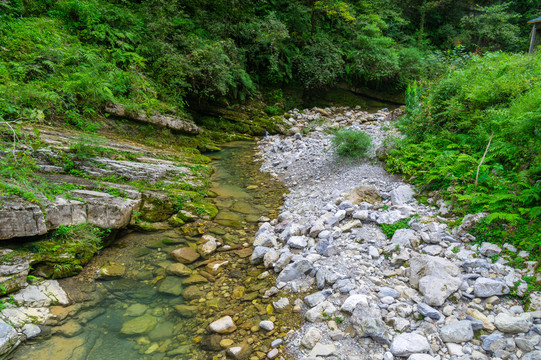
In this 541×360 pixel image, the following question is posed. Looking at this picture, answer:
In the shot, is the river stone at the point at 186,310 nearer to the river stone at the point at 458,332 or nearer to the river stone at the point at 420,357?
the river stone at the point at 420,357

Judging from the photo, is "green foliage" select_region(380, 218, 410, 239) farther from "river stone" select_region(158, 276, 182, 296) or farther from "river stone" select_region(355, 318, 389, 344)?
"river stone" select_region(158, 276, 182, 296)

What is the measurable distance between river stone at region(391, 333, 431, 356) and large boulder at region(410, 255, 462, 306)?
54cm

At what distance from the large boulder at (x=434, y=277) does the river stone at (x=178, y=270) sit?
3.52 m

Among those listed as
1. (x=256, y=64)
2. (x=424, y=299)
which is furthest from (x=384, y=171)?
(x=256, y=64)

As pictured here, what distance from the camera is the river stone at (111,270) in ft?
15.1

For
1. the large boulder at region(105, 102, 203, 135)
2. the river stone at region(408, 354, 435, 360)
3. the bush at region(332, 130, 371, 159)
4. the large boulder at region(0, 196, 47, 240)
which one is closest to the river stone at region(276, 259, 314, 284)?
the river stone at region(408, 354, 435, 360)

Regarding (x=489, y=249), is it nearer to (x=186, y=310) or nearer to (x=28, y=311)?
(x=186, y=310)

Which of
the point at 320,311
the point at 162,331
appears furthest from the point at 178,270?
the point at 320,311

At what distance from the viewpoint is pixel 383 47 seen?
1789 centimetres

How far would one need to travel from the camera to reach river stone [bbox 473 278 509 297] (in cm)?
310

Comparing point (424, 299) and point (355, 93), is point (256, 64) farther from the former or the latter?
point (424, 299)

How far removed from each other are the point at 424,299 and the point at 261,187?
5.63m

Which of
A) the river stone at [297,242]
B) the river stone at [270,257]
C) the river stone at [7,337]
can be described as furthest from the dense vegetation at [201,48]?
the river stone at [297,242]

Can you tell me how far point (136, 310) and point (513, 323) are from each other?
178 inches
